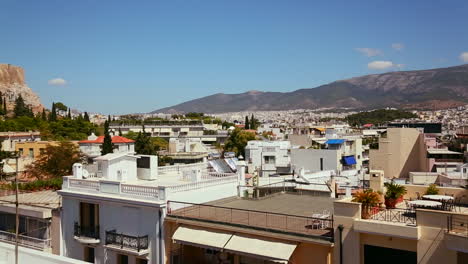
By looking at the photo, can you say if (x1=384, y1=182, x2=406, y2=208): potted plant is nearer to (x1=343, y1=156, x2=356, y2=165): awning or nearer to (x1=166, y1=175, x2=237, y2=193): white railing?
(x1=166, y1=175, x2=237, y2=193): white railing

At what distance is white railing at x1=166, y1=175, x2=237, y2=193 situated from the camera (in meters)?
19.2

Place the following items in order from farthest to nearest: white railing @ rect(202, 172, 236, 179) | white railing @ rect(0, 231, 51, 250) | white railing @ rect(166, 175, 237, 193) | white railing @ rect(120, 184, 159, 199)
A: 1. white railing @ rect(202, 172, 236, 179)
2. white railing @ rect(0, 231, 51, 250)
3. white railing @ rect(166, 175, 237, 193)
4. white railing @ rect(120, 184, 159, 199)

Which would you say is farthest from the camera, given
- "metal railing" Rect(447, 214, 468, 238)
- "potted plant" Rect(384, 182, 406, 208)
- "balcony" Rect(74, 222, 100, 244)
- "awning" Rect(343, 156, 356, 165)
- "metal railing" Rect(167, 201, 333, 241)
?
"awning" Rect(343, 156, 356, 165)

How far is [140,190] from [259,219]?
538 centimetres

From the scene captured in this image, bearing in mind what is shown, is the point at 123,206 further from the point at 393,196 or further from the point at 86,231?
the point at 393,196

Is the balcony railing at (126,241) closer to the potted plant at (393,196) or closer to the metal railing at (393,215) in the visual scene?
the metal railing at (393,215)

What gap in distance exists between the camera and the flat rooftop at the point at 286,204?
19.0m

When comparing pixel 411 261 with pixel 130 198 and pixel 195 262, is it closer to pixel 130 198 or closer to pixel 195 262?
pixel 195 262

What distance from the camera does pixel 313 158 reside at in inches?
2297

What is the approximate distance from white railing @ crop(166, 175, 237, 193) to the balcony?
4.36 m

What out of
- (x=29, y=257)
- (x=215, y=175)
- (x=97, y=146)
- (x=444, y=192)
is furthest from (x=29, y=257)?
(x=97, y=146)

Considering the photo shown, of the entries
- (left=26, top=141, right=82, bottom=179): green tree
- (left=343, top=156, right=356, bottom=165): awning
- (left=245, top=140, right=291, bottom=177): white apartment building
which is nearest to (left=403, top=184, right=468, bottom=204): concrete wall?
(left=26, top=141, right=82, bottom=179): green tree

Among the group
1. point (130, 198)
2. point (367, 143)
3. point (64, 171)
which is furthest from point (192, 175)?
point (367, 143)

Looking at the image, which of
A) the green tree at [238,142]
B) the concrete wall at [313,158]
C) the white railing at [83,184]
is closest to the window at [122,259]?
the white railing at [83,184]
